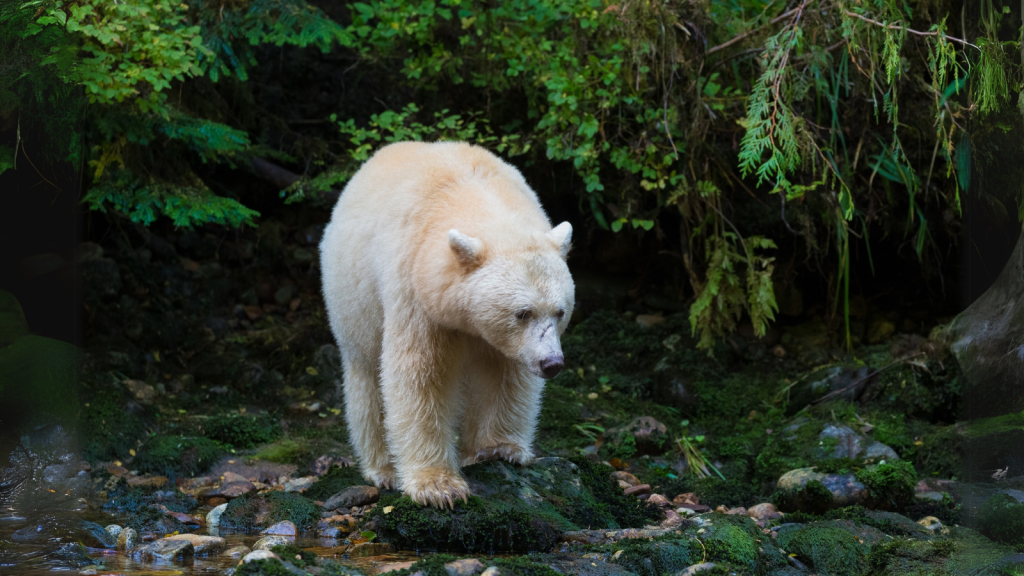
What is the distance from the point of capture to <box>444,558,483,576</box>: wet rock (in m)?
3.59

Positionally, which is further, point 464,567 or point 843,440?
point 843,440

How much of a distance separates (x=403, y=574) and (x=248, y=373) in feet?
17.1

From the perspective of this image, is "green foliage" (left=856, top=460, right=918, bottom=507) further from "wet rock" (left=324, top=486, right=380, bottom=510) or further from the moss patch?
the moss patch

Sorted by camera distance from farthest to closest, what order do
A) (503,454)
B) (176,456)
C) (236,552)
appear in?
(176,456) < (503,454) < (236,552)

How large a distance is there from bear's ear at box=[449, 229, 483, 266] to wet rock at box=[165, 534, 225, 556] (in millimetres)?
1998

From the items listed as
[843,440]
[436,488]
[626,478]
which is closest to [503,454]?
[436,488]

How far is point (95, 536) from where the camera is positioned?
14.6 feet

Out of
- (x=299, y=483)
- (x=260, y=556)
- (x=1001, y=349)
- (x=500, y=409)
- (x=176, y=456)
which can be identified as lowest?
(x=299, y=483)

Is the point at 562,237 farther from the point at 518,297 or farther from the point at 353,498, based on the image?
the point at 353,498

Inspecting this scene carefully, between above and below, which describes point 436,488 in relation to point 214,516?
above

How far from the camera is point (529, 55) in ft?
25.2

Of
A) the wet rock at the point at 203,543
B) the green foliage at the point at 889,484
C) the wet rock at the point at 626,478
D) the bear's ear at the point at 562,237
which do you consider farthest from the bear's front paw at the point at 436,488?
the green foliage at the point at 889,484

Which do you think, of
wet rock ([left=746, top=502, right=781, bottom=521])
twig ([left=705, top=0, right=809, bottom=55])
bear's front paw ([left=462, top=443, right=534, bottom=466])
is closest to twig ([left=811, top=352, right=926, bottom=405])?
wet rock ([left=746, top=502, right=781, bottom=521])

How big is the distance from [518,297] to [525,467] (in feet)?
4.66
